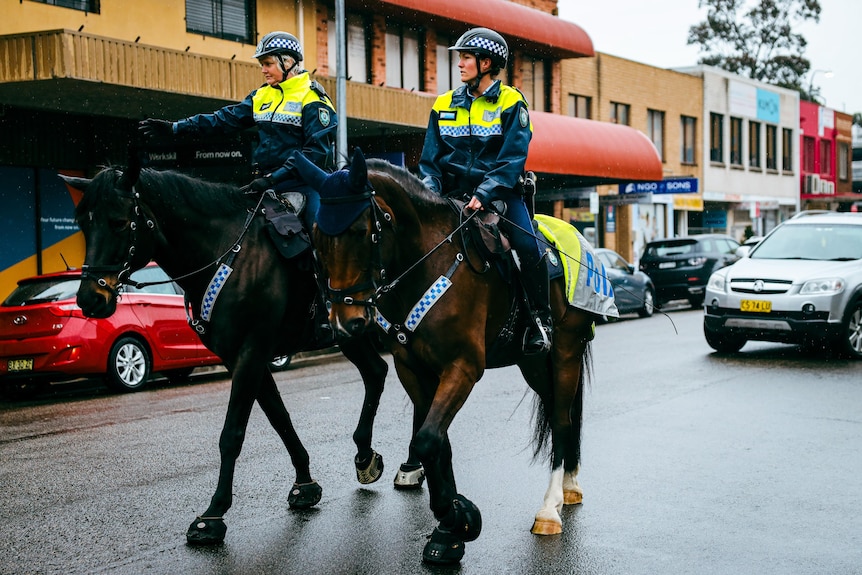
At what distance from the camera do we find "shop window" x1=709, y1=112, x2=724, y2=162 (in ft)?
150

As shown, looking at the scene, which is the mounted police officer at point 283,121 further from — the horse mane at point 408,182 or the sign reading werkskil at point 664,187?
the sign reading werkskil at point 664,187

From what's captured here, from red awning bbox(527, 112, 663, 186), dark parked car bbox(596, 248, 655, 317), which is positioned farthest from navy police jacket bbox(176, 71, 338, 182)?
red awning bbox(527, 112, 663, 186)

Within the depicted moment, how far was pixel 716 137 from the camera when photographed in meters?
46.2

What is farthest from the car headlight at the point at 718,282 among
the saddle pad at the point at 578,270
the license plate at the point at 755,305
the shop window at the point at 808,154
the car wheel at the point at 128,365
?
the shop window at the point at 808,154

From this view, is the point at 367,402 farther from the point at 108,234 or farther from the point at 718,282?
the point at 718,282

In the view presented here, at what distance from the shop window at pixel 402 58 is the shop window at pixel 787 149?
3075cm

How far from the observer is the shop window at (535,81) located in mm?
33031

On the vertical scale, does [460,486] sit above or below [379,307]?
below

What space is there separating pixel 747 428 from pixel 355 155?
5.76 m

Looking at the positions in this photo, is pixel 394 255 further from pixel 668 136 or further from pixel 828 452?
pixel 668 136

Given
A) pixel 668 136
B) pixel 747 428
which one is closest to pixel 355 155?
pixel 747 428

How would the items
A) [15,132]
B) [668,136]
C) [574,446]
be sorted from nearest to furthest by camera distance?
[574,446] < [15,132] < [668,136]

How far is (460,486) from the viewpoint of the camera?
723cm

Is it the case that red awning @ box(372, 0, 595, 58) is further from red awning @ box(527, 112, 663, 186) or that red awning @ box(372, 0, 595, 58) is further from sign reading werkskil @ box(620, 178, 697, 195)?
sign reading werkskil @ box(620, 178, 697, 195)
